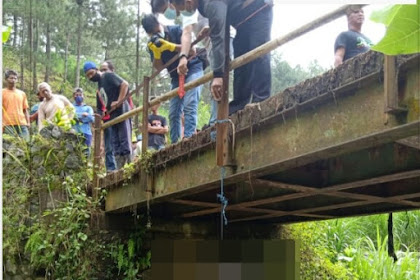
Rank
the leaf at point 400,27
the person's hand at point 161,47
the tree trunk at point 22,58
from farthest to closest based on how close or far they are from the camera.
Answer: the tree trunk at point 22,58
the person's hand at point 161,47
the leaf at point 400,27

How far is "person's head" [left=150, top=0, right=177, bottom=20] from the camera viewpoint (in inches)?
199

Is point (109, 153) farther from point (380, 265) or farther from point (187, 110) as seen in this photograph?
point (380, 265)

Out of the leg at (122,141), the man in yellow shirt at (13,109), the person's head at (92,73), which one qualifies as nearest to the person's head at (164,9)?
the leg at (122,141)

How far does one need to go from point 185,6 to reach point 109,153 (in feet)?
9.73

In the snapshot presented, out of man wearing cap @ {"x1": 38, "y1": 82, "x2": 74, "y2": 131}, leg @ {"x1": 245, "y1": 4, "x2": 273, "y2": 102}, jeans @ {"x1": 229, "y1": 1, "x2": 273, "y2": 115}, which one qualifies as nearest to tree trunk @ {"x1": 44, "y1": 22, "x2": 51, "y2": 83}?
man wearing cap @ {"x1": 38, "y1": 82, "x2": 74, "y2": 131}

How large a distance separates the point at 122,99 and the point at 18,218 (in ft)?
7.18

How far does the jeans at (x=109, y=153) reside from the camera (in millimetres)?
6765

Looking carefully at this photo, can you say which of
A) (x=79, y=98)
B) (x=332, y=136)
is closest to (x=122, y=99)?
(x=79, y=98)

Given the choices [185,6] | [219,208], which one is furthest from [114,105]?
[185,6]

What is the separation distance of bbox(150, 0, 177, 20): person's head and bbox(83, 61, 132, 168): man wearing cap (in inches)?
62.4

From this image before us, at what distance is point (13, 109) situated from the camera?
8.05 meters

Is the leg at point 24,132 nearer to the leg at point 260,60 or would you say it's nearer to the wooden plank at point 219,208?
the wooden plank at point 219,208

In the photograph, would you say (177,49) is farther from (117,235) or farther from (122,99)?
(117,235)

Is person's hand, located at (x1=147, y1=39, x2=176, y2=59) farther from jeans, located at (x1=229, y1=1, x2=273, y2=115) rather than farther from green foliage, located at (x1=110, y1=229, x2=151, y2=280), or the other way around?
green foliage, located at (x1=110, y1=229, x2=151, y2=280)
